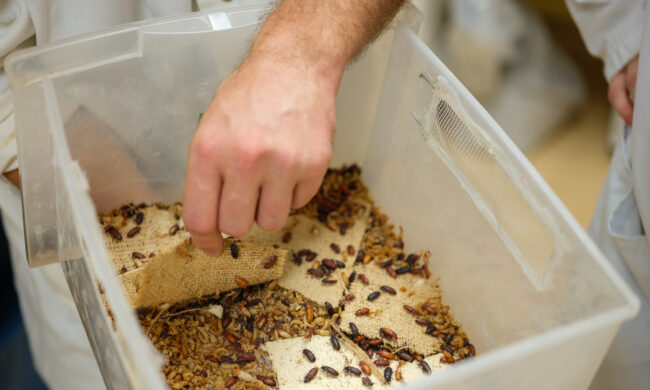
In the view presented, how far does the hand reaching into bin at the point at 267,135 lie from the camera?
66cm

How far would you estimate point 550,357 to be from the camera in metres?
0.57

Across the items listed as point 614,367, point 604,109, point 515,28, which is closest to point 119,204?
point 614,367

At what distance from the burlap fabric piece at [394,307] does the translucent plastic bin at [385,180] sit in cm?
5

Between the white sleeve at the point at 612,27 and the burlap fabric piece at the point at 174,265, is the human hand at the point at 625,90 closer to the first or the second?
the white sleeve at the point at 612,27

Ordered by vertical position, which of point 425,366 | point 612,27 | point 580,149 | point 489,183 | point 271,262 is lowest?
point 580,149

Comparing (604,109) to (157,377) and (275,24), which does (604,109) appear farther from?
(157,377)

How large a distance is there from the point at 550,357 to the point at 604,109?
77.1 inches

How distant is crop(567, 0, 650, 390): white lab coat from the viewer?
874 mm

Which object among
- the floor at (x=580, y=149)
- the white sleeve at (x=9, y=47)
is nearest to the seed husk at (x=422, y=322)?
the white sleeve at (x=9, y=47)

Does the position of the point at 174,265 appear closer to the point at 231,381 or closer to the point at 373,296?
the point at 231,381

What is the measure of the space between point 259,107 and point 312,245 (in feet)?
1.34

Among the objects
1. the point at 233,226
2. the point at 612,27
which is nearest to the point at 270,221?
the point at 233,226

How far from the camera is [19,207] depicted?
0.95 m

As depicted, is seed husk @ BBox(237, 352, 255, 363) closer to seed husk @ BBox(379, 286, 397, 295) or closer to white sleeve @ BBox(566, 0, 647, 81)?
seed husk @ BBox(379, 286, 397, 295)
